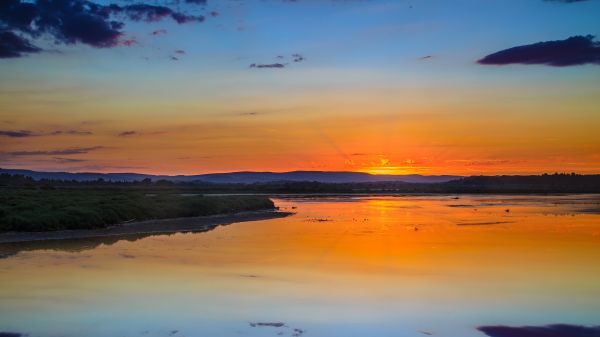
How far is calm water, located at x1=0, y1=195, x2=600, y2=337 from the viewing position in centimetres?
1192

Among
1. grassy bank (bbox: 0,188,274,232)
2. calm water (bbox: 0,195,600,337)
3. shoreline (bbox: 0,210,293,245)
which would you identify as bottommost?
calm water (bbox: 0,195,600,337)

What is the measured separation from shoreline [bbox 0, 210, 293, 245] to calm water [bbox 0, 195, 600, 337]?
205cm

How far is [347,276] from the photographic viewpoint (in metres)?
17.6

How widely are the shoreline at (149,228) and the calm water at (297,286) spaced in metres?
2.05

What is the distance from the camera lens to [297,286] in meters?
15.9

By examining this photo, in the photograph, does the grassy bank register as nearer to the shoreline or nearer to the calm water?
the shoreline

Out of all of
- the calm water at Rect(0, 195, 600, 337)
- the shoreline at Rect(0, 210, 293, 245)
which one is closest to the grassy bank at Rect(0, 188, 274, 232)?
the shoreline at Rect(0, 210, 293, 245)

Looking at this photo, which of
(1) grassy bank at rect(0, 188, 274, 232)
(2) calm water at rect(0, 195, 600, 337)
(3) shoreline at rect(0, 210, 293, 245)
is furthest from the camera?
(1) grassy bank at rect(0, 188, 274, 232)

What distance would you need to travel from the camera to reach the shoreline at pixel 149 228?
26016 millimetres

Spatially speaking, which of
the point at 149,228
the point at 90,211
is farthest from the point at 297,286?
the point at 90,211

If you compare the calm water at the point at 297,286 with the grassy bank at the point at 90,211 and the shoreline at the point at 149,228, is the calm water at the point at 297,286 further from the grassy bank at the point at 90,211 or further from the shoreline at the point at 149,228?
the grassy bank at the point at 90,211

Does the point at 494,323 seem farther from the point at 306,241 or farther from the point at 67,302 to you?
the point at 306,241

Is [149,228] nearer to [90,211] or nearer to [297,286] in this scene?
[90,211]

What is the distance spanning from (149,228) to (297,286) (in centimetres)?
1828
